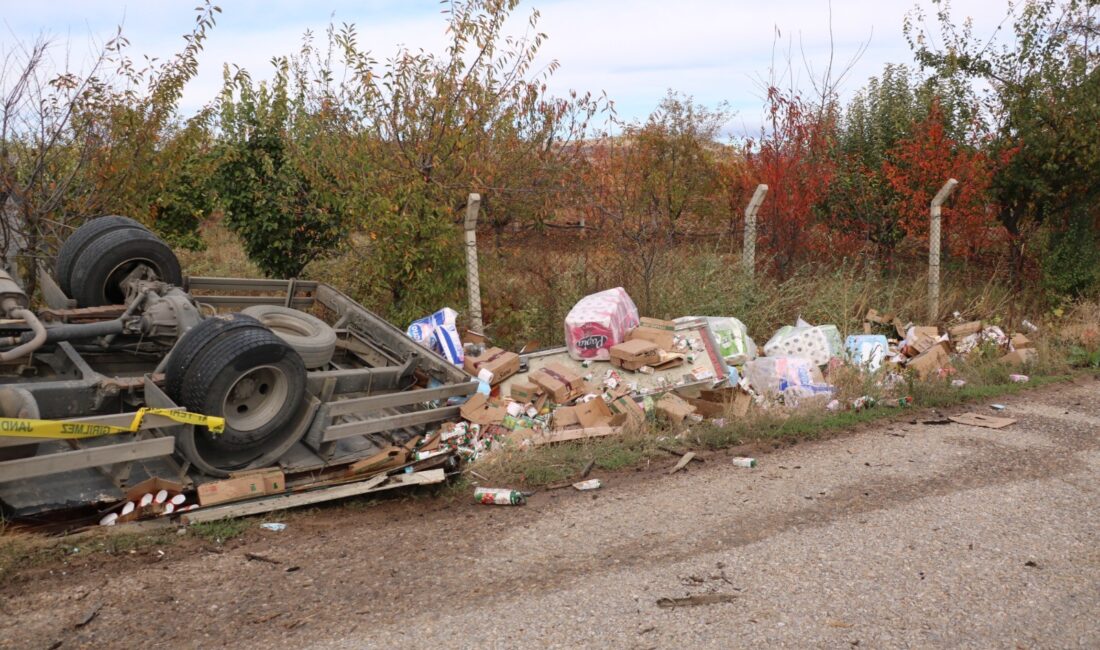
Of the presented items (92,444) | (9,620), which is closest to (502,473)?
(92,444)

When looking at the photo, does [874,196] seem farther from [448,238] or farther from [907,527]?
[907,527]

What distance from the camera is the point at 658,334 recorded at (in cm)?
817

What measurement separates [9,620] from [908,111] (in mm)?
11932

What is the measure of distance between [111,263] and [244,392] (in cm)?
214

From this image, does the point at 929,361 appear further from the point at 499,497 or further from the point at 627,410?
the point at 499,497

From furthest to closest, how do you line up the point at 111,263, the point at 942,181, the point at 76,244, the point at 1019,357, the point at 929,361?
the point at 942,181, the point at 1019,357, the point at 929,361, the point at 76,244, the point at 111,263

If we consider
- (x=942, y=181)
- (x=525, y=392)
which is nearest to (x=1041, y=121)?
(x=942, y=181)

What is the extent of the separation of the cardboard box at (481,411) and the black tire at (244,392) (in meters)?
1.51

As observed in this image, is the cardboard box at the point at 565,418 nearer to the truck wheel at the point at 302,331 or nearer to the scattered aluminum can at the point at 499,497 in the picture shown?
the scattered aluminum can at the point at 499,497

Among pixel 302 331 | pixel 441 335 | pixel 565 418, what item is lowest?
pixel 565 418

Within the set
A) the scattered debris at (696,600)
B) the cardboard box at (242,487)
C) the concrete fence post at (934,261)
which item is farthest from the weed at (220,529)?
the concrete fence post at (934,261)

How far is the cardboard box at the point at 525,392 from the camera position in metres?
7.53

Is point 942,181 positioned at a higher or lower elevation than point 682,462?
higher

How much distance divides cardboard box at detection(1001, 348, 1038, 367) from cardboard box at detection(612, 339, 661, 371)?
165 inches
